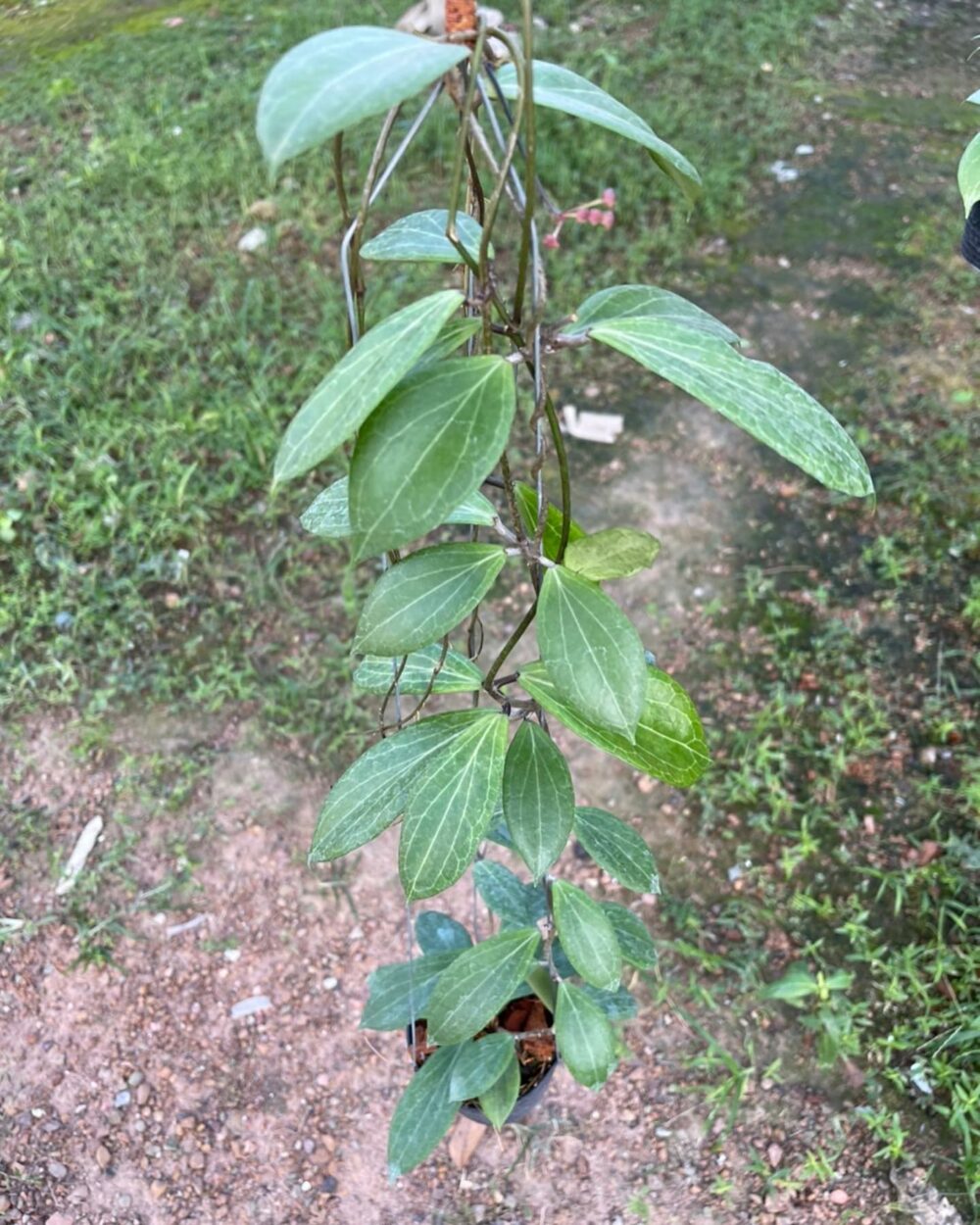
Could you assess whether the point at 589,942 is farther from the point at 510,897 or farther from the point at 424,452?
the point at 424,452

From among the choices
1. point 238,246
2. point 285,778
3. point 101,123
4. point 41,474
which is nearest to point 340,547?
point 285,778

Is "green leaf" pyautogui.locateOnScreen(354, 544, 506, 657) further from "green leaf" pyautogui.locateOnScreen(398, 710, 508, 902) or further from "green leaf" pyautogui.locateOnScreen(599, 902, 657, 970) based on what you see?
"green leaf" pyautogui.locateOnScreen(599, 902, 657, 970)

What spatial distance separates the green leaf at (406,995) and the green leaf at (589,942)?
Answer: 0.97ft

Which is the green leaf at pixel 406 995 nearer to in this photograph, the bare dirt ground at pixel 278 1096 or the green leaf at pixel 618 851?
the green leaf at pixel 618 851

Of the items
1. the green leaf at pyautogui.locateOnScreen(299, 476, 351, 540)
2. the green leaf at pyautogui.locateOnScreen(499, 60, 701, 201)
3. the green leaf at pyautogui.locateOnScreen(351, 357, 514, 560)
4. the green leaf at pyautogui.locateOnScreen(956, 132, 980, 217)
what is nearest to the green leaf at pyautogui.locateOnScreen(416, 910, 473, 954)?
the green leaf at pyautogui.locateOnScreen(299, 476, 351, 540)

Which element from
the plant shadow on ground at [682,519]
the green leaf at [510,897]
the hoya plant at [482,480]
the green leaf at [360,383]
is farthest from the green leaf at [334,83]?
the plant shadow on ground at [682,519]

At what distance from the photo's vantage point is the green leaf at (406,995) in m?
1.22

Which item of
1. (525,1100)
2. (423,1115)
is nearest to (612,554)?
(423,1115)

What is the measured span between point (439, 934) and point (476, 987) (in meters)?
0.26

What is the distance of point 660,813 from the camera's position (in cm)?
184

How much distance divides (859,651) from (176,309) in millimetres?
1854

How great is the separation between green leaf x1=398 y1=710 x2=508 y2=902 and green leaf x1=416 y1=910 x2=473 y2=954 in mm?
460

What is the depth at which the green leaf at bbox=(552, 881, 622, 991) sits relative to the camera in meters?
0.97

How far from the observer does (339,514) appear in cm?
84
